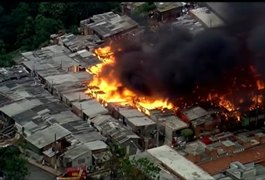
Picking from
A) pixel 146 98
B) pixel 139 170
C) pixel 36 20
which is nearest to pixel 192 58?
pixel 146 98

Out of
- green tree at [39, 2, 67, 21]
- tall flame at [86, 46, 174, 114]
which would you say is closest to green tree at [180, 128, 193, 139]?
tall flame at [86, 46, 174, 114]

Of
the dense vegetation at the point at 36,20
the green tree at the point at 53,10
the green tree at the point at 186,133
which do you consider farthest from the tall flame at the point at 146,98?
the green tree at the point at 53,10

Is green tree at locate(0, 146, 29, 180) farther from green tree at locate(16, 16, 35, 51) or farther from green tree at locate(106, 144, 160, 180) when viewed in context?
green tree at locate(16, 16, 35, 51)

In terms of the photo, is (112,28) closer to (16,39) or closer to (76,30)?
(76,30)

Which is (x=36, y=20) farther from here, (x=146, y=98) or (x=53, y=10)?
(x=146, y=98)

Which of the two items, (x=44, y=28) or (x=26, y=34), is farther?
(x=26, y=34)
